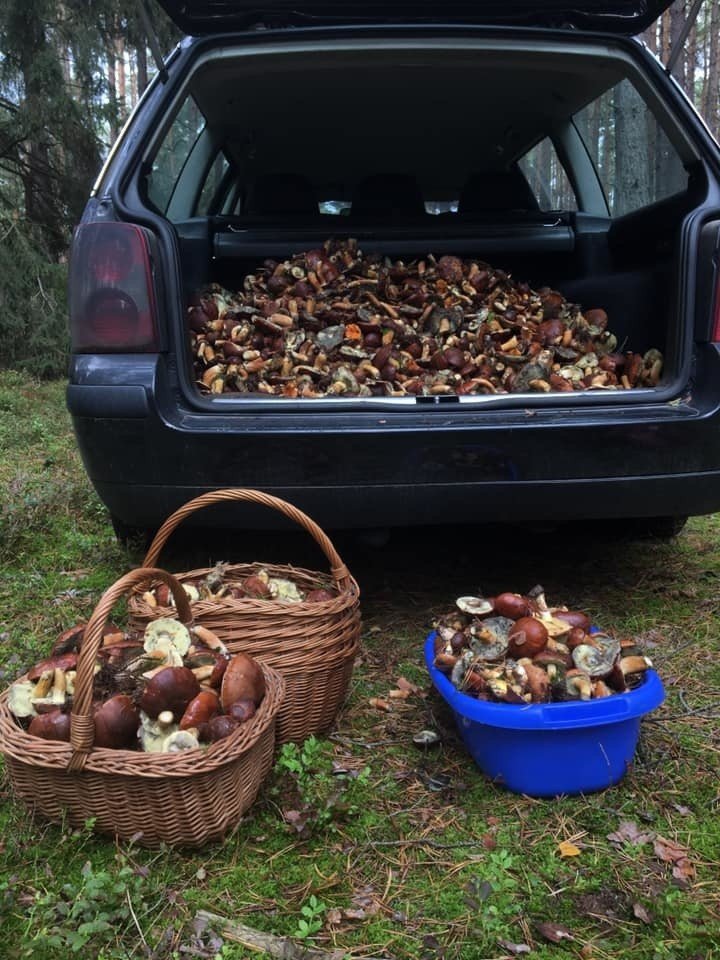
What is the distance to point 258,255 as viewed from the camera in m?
3.86

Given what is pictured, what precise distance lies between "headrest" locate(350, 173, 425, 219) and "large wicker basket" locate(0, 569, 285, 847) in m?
3.25

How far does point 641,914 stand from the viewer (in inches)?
65.2

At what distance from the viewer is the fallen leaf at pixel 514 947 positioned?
5.19ft

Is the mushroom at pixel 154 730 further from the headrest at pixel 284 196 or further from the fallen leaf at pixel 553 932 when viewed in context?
the headrest at pixel 284 196

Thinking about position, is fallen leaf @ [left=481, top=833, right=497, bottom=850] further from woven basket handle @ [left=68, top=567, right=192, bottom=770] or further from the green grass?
woven basket handle @ [left=68, top=567, right=192, bottom=770]

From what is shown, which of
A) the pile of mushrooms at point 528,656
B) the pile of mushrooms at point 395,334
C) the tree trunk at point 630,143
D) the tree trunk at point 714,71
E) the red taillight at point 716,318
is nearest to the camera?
the pile of mushrooms at point 528,656

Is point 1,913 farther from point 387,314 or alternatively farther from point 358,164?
point 358,164

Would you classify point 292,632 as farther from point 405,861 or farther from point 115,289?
point 115,289

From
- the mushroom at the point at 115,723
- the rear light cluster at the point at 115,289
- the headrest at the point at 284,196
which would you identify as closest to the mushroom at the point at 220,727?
the mushroom at the point at 115,723

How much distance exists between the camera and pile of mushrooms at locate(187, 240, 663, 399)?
10.8 feet

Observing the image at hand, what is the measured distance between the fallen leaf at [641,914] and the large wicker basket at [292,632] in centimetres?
94

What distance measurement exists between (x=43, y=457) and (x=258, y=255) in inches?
101

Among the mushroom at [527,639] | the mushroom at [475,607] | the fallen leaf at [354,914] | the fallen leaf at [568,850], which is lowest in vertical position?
the fallen leaf at [568,850]

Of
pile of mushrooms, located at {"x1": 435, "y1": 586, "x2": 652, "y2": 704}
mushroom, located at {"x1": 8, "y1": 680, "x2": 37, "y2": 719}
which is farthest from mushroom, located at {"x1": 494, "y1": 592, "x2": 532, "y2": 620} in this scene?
mushroom, located at {"x1": 8, "y1": 680, "x2": 37, "y2": 719}
